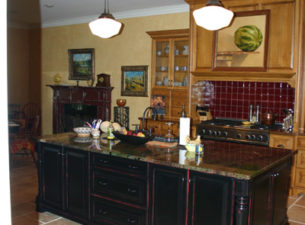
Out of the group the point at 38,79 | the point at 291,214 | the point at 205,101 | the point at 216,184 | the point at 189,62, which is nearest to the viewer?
the point at 38,79

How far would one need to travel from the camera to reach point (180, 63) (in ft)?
19.5

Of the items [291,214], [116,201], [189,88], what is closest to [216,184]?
[116,201]

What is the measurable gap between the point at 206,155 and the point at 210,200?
1.68 feet

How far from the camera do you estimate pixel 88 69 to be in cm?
753

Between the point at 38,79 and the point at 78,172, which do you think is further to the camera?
the point at 78,172

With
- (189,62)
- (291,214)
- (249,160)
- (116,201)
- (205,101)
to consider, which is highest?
(189,62)

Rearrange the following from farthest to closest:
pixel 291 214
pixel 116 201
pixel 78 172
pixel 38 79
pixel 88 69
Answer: pixel 88 69 → pixel 291 214 → pixel 78 172 → pixel 116 201 → pixel 38 79

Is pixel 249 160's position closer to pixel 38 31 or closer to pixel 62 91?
pixel 38 31

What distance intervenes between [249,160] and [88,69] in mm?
5419

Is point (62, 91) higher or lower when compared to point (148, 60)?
lower

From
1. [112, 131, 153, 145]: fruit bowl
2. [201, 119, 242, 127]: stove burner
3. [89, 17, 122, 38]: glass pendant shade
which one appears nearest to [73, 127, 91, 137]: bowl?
[112, 131, 153, 145]: fruit bowl

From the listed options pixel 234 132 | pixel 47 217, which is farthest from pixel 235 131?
pixel 47 217

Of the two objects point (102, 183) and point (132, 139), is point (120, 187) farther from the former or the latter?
point (132, 139)

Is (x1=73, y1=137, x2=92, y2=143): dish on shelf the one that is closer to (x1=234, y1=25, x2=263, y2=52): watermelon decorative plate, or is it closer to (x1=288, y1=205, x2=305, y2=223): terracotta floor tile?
(x1=288, y1=205, x2=305, y2=223): terracotta floor tile
